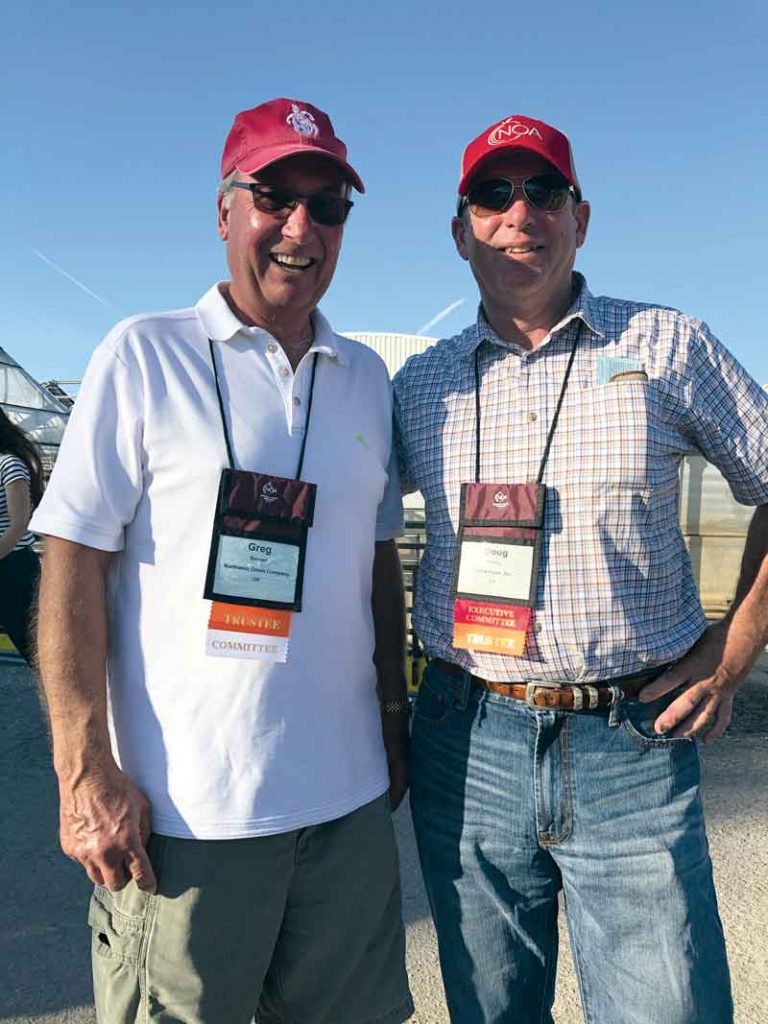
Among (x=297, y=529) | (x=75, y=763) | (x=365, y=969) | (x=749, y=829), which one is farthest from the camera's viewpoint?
(x=749, y=829)

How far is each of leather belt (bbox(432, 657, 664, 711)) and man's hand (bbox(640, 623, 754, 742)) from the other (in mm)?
28

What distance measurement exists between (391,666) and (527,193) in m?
1.24

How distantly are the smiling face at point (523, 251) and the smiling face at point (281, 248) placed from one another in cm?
38

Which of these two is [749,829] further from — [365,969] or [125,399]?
[125,399]

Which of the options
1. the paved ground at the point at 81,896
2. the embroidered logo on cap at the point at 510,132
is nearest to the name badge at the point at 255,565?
the embroidered logo on cap at the point at 510,132

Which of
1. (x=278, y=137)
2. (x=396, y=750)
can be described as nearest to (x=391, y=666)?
(x=396, y=750)

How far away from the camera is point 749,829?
3867 mm

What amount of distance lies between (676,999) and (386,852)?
70 centimetres

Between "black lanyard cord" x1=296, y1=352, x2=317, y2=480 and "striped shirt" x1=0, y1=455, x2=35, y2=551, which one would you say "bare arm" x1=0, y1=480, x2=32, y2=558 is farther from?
"black lanyard cord" x1=296, y1=352, x2=317, y2=480

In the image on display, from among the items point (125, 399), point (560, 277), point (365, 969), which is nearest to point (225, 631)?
point (125, 399)

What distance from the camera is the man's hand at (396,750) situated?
213 cm

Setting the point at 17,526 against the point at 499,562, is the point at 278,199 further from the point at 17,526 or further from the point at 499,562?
the point at 17,526

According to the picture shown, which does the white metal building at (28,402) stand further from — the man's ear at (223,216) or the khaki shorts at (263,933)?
the khaki shorts at (263,933)

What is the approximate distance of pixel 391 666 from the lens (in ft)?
6.99
